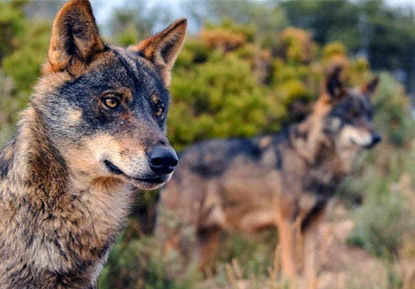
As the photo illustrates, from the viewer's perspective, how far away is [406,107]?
46.0 ft

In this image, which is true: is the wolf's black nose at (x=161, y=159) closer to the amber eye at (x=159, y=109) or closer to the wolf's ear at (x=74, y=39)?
the amber eye at (x=159, y=109)

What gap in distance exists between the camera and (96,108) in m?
3.14

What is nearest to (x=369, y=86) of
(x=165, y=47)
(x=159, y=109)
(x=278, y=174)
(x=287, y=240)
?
(x=278, y=174)

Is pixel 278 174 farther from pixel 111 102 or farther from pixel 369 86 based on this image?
pixel 111 102

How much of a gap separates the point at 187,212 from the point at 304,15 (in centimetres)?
1717

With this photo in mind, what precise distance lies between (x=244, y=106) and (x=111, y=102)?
290 inches

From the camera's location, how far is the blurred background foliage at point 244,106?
568 cm

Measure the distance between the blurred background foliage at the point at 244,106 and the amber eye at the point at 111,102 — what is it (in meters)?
0.70

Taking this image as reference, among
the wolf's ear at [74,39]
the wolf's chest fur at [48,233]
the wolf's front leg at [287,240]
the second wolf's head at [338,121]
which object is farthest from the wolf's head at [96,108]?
the second wolf's head at [338,121]

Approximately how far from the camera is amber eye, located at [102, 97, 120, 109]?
317cm

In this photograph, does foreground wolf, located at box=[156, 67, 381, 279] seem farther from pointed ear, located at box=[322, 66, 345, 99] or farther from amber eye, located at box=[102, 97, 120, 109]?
amber eye, located at box=[102, 97, 120, 109]

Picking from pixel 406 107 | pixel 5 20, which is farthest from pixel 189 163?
pixel 406 107

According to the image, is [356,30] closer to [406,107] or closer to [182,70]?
[406,107]

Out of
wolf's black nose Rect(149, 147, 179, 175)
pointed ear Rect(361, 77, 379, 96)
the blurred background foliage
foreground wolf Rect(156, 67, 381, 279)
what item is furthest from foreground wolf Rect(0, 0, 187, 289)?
pointed ear Rect(361, 77, 379, 96)
